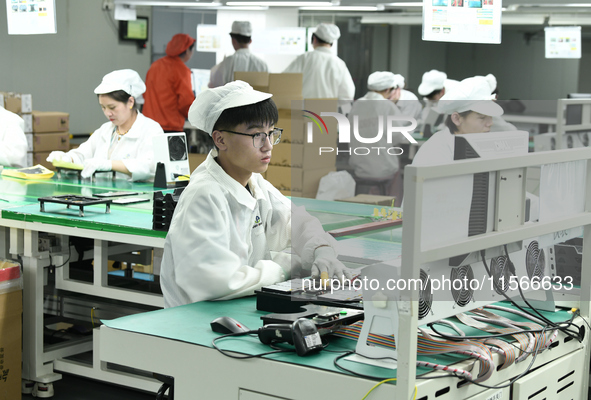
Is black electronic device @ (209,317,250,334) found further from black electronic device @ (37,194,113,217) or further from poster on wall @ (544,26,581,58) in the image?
poster on wall @ (544,26,581,58)

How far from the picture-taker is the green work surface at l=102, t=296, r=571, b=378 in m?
1.48

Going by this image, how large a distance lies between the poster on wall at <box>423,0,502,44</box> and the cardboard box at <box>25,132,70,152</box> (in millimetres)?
3746

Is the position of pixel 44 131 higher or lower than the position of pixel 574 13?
lower

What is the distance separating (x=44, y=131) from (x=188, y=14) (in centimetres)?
267

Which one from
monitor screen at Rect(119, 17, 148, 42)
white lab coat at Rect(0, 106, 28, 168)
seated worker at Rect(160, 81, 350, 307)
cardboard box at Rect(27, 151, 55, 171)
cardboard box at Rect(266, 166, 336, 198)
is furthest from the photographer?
monitor screen at Rect(119, 17, 148, 42)

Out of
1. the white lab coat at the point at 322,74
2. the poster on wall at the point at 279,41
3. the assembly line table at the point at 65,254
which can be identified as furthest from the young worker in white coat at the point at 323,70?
the assembly line table at the point at 65,254

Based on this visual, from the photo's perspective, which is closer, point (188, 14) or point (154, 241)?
point (154, 241)

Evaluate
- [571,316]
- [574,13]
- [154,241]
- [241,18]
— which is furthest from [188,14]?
[571,316]

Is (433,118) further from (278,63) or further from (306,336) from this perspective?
(306,336)

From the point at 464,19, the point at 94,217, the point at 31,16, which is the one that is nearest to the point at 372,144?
the point at 94,217

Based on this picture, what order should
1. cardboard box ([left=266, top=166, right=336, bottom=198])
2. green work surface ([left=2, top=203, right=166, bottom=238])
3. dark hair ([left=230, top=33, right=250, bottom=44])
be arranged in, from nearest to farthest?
1. cardboard box ([left=266, top=166, right=336, bottom=198])
2. green work surface ([left=2, top=203, right=166, bottom=238])
3. dark hair ([left=230, top=33, right=250, bottom=44])

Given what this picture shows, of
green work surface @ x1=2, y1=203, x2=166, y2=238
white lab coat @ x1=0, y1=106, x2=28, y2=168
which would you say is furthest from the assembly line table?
white lab coat @ x1=0, y1=106, x2=28, y2=168

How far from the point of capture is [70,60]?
7582 mm

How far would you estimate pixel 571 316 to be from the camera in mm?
1928
